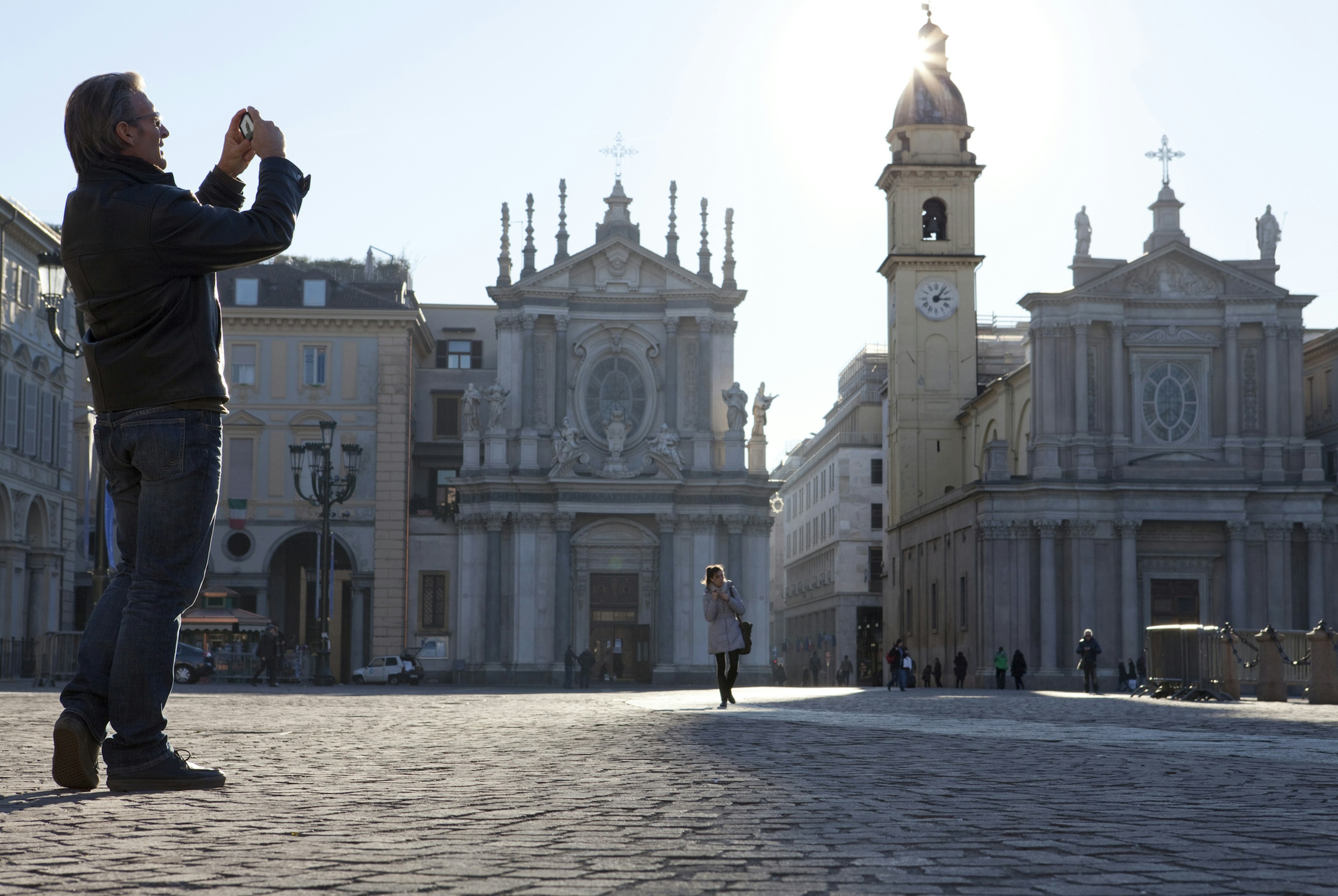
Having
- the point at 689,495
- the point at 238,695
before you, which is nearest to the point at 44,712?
the point at 238,695

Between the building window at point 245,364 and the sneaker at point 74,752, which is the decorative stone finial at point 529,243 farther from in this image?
the sneaker at point 74,752

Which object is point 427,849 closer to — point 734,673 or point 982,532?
point 734,673

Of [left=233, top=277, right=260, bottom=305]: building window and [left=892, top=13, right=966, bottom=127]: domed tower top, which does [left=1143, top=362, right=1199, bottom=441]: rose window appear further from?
[left=233, top=277, right=260, bottom=305]: building window

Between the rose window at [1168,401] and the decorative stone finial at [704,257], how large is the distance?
15.0m

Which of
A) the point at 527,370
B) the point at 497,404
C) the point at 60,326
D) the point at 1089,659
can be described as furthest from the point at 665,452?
the point at 60,326

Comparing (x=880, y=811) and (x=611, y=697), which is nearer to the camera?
(x=880, y=811)

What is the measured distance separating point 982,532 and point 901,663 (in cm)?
756

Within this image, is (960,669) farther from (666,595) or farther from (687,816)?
(687,816)

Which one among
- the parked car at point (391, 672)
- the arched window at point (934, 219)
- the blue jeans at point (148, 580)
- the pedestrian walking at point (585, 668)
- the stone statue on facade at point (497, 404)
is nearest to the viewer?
the blue jeans at point (148, 580)

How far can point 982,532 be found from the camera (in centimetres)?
5747

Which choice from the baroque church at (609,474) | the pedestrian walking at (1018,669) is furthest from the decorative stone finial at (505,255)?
the pedestrian walking at (1018,669)

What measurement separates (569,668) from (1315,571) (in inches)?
946

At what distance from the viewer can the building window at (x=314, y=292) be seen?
208ft

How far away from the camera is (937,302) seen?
68.6 meters
